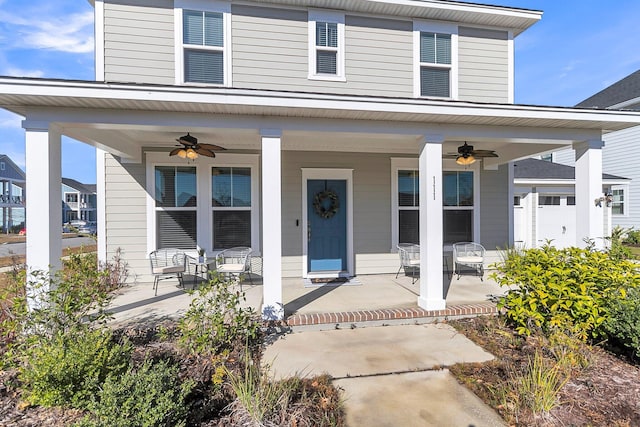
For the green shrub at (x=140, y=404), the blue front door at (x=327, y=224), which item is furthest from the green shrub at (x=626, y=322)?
the blue front door at (x=327, y=224)

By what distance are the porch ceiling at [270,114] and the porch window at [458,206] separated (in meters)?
2.00

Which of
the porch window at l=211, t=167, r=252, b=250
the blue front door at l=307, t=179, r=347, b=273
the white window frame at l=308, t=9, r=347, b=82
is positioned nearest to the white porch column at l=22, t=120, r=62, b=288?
the porch window at l=211, t=167, r=252, b=250

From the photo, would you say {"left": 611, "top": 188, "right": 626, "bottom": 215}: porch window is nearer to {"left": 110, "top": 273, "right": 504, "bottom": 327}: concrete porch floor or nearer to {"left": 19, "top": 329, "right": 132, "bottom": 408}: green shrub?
{"left": 110, "top": 273, "right": 504, "bottom": 327}: concrete porch floor

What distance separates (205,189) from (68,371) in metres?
4.10

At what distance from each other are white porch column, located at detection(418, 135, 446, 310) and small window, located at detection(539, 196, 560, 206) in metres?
7.46

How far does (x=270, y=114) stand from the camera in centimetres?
404

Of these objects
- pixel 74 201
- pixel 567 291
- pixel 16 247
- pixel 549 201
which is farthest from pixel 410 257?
pixel 74 201

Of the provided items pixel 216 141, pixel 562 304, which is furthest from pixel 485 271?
pixel 216 141

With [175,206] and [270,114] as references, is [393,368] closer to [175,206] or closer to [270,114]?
[270,114]

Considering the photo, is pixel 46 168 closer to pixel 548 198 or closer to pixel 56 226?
pixel 56 226

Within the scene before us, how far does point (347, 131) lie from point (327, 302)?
2458mm

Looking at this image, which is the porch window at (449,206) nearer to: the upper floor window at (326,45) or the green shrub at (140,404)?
the upper floor window at (326,45)

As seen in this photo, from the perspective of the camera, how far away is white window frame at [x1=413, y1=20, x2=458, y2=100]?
20.7ft

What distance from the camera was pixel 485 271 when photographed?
6.84 m
